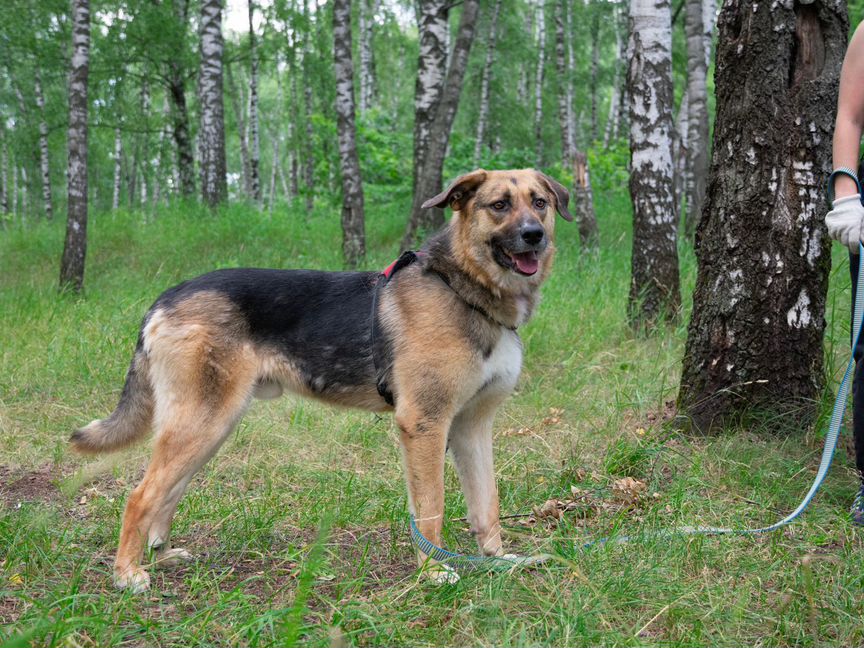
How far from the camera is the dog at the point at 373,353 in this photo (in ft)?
10.5

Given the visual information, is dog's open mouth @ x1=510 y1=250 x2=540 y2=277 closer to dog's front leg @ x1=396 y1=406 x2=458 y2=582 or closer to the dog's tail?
dog's front leg @ x1=396 y1=406 x2=458 y2=582

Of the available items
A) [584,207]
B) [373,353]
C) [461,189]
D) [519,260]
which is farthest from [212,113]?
[519,260]

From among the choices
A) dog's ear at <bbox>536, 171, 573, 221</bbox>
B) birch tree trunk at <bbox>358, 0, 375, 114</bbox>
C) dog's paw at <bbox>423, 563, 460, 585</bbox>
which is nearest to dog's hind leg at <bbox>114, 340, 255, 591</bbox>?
dog's paw at <bbox>423, 563, 460, 585</bbox>

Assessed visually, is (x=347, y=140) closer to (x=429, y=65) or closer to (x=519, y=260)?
(x=429, y=65)

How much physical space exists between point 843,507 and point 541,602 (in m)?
1.76

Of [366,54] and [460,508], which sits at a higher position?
[366,54]

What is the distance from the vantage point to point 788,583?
2.79m

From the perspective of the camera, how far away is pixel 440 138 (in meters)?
10.3

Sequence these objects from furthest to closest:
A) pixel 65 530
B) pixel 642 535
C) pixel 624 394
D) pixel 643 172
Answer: pixel 643 172, pixel 624 394, pixel 65 530, pixel 642 535

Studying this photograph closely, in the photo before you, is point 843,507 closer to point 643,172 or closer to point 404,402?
point 404,402

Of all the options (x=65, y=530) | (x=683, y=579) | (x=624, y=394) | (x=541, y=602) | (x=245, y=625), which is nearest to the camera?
(x=245, y=625)

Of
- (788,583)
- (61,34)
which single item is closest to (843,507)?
(788,583)

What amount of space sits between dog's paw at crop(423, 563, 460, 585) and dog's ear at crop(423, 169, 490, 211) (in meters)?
1.57

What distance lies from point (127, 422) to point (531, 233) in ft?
6.55
